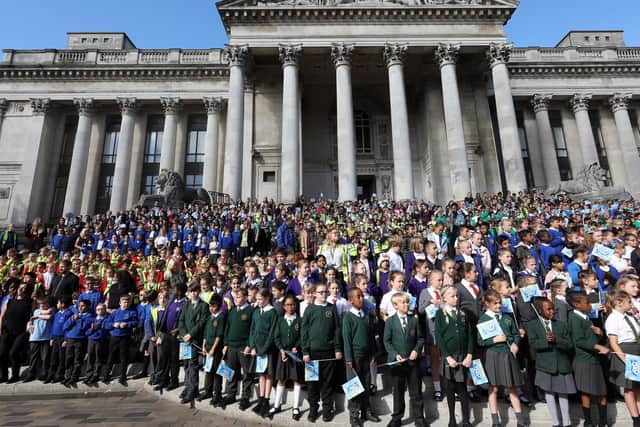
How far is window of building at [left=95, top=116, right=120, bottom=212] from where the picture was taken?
103 feet

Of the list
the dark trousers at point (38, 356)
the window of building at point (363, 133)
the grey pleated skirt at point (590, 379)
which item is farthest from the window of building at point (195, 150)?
the grey pleated skirt at point (590, 379)

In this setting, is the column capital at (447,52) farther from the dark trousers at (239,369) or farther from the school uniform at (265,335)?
the dark trousers at (239,369)

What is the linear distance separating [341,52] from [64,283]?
21998 mm


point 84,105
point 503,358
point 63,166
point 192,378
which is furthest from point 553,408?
point 63,166

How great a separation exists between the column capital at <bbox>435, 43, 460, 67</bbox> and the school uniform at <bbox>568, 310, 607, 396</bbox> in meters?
24.0

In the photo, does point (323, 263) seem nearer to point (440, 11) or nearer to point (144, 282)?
point (144, 282)

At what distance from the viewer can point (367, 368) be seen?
18.9 ft

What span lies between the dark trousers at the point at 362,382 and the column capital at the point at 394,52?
23698 millimetres

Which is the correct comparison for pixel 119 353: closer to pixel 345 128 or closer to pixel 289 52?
pixel 345 128

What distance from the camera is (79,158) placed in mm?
29359

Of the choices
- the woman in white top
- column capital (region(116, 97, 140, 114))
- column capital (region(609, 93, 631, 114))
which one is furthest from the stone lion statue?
column capital (region(116, 97, 140, 114))

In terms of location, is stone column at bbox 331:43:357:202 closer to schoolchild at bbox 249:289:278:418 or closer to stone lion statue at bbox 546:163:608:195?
stone lion statue at bbox 546:163:608:195

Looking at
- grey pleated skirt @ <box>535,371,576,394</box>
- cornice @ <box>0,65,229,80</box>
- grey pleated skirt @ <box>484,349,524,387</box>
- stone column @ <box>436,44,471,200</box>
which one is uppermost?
cornice @ <box>0,65,229,80</box>

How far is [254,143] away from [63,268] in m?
20.3
